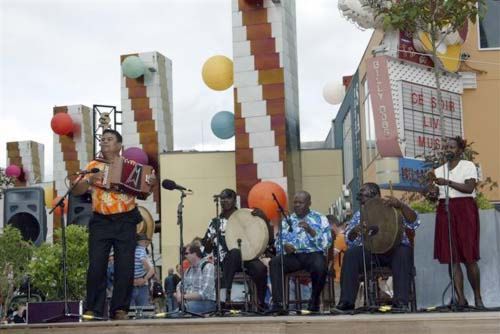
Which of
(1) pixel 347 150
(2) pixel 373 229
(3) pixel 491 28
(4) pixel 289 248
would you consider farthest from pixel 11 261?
(1) pixel 347 150

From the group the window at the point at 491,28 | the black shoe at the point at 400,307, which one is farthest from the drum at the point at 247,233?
the window at the point at 491,28

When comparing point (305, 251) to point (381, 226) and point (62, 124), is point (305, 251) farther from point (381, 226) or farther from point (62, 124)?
point (62, 124)

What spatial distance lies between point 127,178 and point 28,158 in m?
23.6

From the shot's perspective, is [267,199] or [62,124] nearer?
[267,199]

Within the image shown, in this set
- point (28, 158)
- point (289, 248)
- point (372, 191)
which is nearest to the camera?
point (372, 191)

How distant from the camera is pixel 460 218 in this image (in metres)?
7.04

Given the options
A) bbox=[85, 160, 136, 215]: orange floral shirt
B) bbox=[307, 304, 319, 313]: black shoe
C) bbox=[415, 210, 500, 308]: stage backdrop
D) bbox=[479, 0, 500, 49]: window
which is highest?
bbox=[479, 0, 500, 49]: window

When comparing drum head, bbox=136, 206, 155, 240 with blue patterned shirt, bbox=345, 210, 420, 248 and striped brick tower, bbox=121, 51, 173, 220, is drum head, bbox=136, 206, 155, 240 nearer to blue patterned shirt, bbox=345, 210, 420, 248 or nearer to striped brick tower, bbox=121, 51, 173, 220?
blue patterned shirt, bbox=345, 210, 420, 248

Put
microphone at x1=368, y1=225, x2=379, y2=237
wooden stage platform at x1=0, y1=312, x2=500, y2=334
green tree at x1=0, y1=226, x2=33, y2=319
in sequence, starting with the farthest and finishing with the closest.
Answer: green tree at x1=0, y1=226, x2=33, y2=319, microphone at x1=368, y1=225, x2=379, y2=237, wooden stage platform at x1=0, y1=312, x2=500, y2=334

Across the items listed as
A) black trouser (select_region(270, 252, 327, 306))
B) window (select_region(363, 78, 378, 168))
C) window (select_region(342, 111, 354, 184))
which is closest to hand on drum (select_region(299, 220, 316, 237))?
black trouser (select_region(270, 252, 327, 306))

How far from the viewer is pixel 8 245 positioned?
32.3ft

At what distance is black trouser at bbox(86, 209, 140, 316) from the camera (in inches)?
275

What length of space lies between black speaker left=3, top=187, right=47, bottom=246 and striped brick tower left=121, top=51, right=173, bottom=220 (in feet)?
33.8

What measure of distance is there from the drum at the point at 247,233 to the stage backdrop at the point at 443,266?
1366 millimetres
